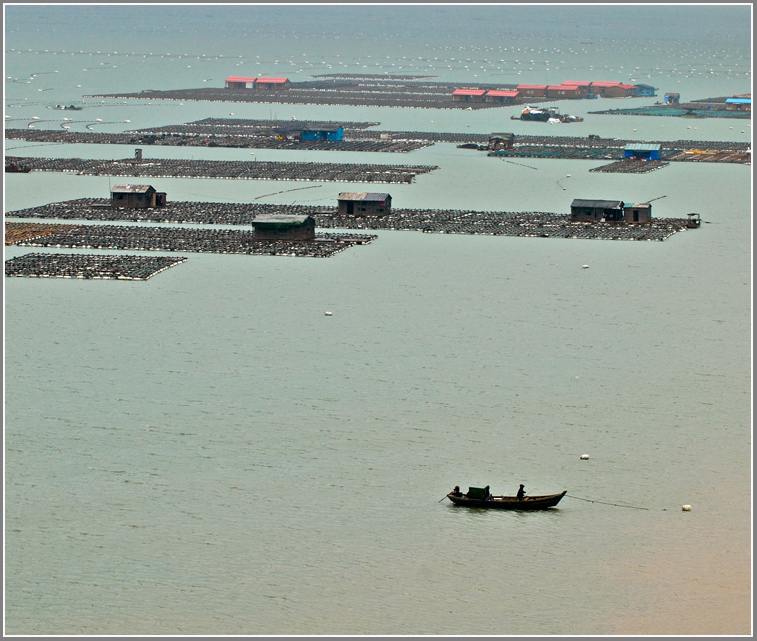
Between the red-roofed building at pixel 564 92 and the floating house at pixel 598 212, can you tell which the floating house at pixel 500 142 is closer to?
the floating house at pixel 598 212

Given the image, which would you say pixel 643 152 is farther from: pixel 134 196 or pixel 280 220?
pixel 280 220

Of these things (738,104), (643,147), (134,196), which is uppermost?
(738,104)

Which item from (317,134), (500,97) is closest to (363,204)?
(317,134)

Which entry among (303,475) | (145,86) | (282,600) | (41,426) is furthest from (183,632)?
(145,86)

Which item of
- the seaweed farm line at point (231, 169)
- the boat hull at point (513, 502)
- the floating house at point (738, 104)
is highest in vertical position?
the floating house at point (738, 104)

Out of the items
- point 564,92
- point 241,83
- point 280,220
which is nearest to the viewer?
point 280,220

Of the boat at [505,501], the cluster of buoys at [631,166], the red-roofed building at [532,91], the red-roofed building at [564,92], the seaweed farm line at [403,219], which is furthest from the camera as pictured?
the red-roofed building at [564,92]

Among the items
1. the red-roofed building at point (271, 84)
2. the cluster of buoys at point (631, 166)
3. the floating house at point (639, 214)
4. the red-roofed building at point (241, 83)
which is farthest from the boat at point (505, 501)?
the red-roofed building at point (241, 83)

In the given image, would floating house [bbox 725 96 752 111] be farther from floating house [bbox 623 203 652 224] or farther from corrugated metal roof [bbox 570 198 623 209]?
corrugated metal roof [bbox 570 198 623 209]
